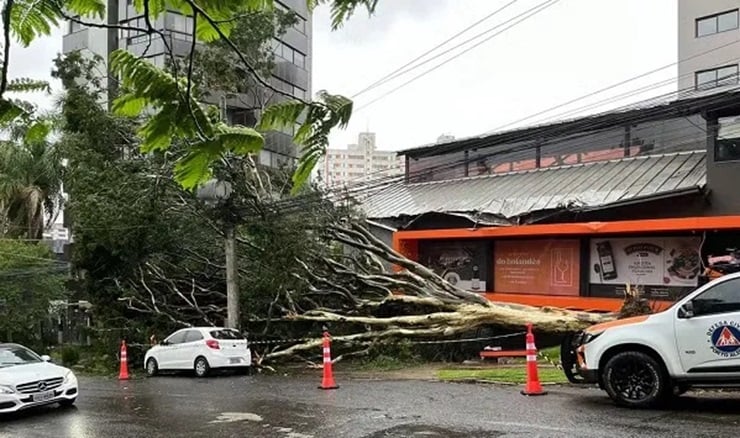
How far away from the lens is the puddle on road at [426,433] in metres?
8.91

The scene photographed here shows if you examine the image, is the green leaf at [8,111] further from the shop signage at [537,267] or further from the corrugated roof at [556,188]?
the shop signage at [537,267]

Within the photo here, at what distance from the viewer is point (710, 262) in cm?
1708

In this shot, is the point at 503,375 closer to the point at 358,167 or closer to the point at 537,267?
the point at 537,267

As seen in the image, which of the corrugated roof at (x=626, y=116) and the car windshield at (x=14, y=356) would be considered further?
the corrugated roof at (x=626, y=116)

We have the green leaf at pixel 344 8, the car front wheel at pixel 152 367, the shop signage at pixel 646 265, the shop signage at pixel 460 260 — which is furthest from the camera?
the shop signage at pixel 460 260

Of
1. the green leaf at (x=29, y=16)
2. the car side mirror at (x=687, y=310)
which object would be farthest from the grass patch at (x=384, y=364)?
the green leaf at (x=29, y=16)

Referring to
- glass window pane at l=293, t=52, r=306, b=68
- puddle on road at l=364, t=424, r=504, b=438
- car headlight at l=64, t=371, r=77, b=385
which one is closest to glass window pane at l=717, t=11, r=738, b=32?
glass window pane at l=293, t=52, r=306, b=68

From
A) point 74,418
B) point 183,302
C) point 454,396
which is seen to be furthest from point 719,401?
point 183,302

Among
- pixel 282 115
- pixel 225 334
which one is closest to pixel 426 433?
pixel 282 115

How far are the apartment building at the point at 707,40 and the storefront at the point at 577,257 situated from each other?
1784cm

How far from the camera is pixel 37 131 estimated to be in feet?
8.78

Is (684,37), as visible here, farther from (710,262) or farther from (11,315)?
(11,315)

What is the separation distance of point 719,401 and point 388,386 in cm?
601

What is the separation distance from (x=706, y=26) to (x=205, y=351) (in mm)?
30481
